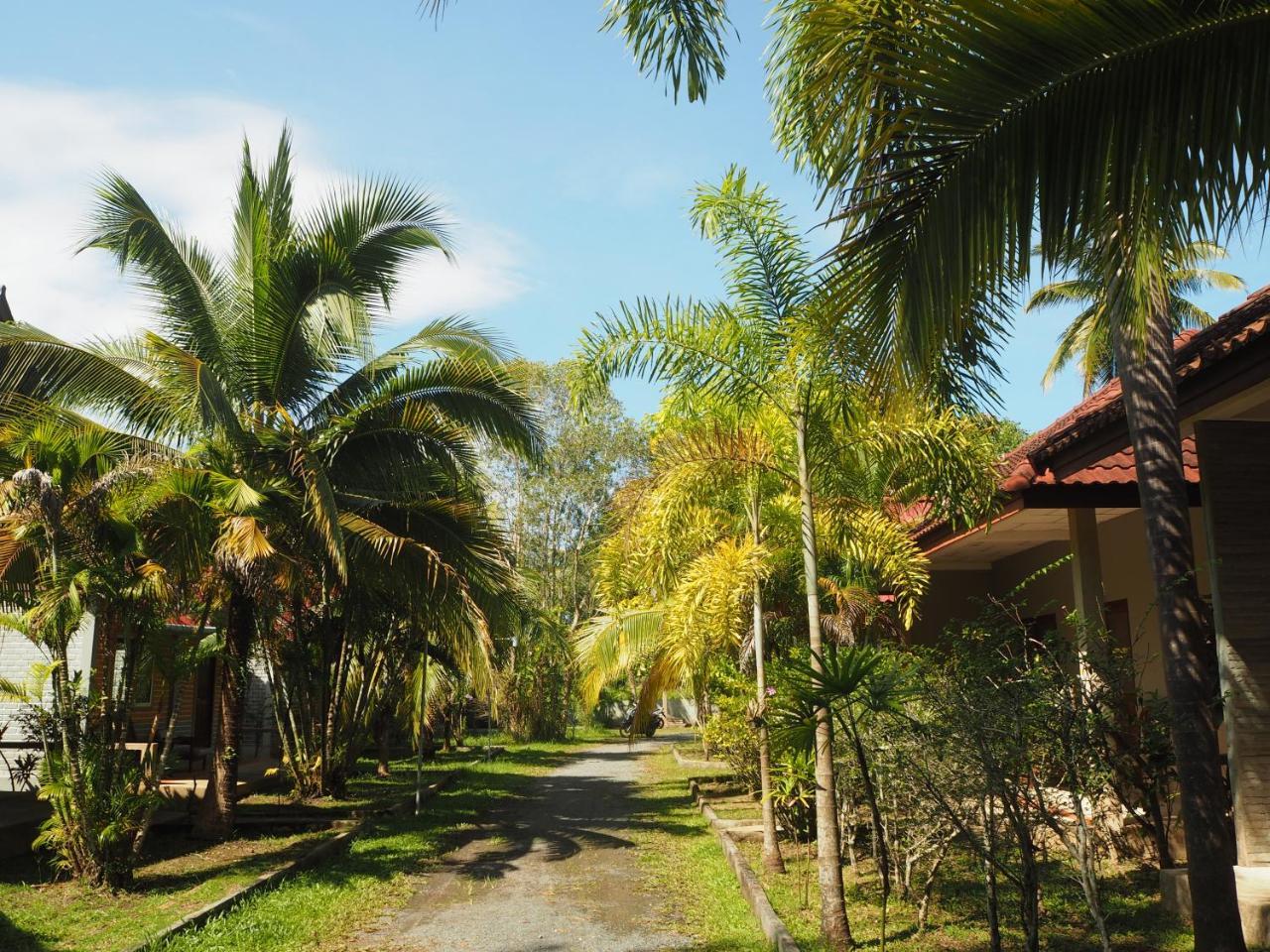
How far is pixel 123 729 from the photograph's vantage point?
373 inches

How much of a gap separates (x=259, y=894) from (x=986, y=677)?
6906 millimetres

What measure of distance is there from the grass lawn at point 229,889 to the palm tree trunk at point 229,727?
31cm

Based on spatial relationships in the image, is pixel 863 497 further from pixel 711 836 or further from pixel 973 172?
pixel 973 172

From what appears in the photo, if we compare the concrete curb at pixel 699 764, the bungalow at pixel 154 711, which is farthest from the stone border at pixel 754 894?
the concrete curb at pixel 699 764

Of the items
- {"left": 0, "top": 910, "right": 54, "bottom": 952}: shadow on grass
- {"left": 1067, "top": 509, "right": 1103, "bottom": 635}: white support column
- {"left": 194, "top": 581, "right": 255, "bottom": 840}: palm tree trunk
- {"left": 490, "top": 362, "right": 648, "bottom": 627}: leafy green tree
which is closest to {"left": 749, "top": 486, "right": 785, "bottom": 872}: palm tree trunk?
{"left": 1067, "top": 509, "right": 1103, "bottom": 635}: white support column

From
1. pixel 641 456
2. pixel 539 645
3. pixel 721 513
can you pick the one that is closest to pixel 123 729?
pixel 721 513

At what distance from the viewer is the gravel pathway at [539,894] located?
7.88m

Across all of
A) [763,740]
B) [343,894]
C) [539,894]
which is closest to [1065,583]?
[763,740]

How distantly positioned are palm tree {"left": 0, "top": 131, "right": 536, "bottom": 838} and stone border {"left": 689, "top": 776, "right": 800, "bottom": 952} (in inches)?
169

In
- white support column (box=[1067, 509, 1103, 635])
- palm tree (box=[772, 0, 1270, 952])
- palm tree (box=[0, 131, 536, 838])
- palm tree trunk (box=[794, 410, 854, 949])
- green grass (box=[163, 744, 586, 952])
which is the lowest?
green grass (box=[163, 744, 586, 952])

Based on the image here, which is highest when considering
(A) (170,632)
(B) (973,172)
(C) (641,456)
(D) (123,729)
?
(C) (641,456)

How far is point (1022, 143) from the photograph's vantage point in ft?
11.7

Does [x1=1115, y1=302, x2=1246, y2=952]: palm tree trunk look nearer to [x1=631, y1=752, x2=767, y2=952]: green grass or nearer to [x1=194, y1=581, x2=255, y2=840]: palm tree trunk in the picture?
[x1=631, y1=752, x2=767, y2=952]: green grass

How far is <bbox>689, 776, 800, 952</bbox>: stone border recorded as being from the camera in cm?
709
